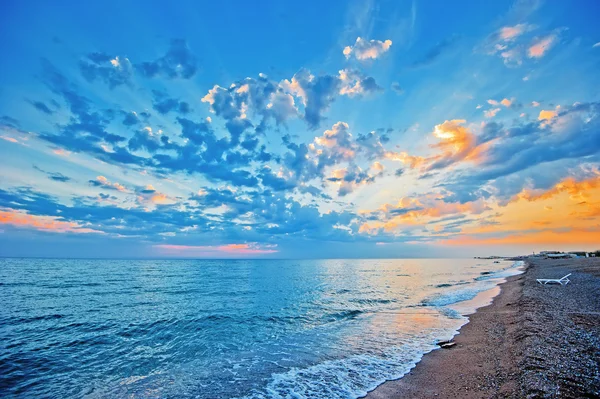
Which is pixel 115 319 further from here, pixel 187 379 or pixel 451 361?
pixel 451 361

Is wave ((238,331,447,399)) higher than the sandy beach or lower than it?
lower

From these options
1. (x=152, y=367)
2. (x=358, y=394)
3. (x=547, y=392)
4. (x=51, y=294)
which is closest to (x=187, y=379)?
(x=152, y=367)

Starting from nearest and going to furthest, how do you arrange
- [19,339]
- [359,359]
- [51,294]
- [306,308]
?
1. [359,359]
2. [19,339]
3. [306,308]
4. [51,294]

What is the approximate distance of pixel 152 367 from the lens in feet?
46.2

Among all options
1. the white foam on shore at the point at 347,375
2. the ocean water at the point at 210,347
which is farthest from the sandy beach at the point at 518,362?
the ocean water at the point at 210,347

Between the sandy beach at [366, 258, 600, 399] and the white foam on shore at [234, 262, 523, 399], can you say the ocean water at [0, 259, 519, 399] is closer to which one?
the white foam on shore at [234, 262, 523, 399]

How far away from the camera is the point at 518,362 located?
35.5 feet

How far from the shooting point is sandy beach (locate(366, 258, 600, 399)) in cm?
859

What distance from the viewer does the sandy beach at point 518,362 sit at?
8.59 metres

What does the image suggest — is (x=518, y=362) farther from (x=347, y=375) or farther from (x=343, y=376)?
(x=343, y=376)

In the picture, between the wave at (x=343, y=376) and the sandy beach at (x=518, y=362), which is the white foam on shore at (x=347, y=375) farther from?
the sandy beach at (x=518, y=362)

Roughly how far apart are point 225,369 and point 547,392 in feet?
40.2

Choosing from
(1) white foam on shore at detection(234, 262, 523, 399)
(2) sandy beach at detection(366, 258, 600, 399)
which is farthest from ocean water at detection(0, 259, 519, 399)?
(2) sandy beach at detection(366, 258, 600, 399)

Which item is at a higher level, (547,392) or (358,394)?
(547,392)
